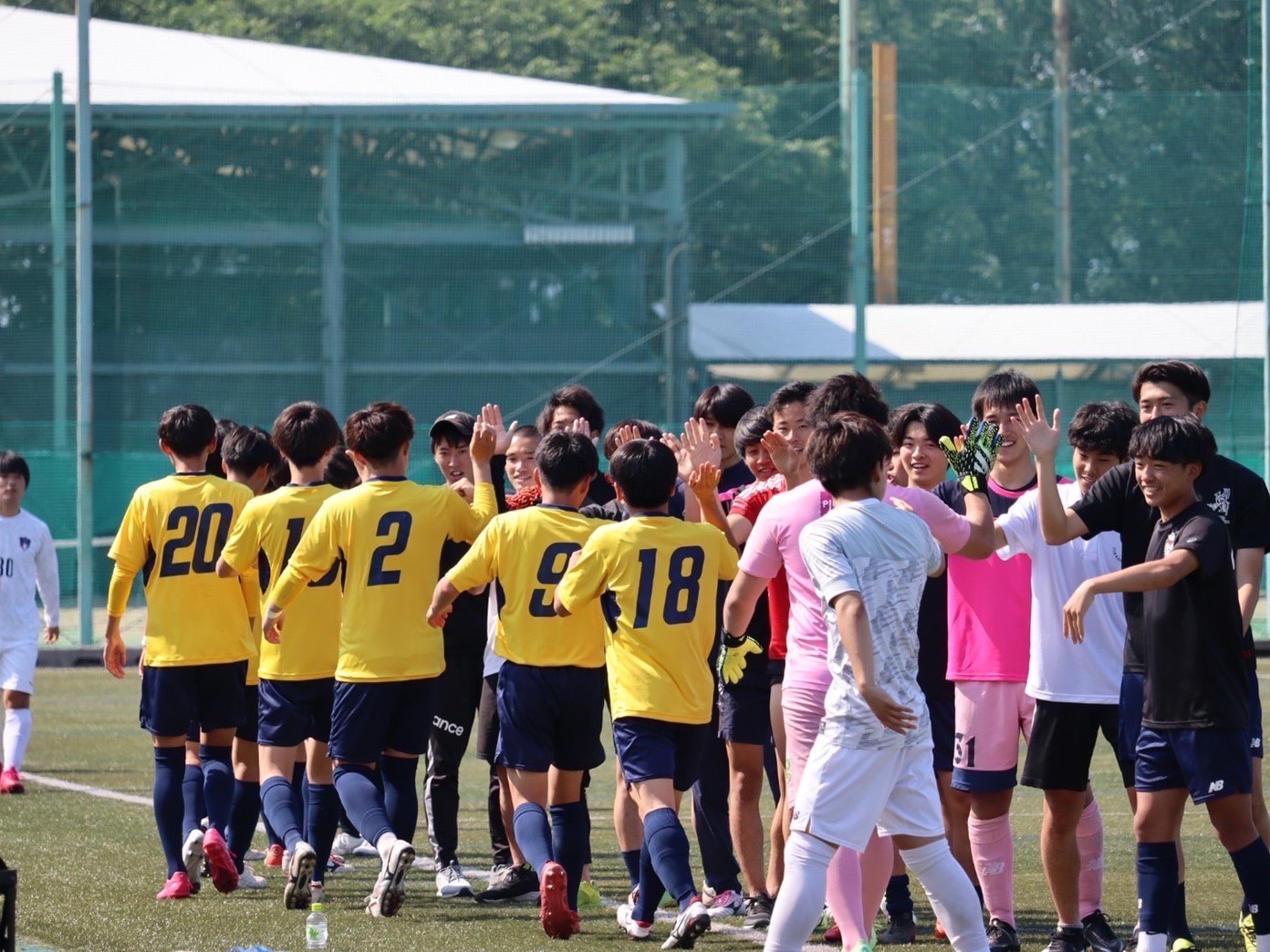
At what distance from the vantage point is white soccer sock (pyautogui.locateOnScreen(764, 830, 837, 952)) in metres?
5.28

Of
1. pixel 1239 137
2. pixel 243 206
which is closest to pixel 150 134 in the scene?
pixel 243 206

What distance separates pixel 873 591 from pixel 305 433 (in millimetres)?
3040

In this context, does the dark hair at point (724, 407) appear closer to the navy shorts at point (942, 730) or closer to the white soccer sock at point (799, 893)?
the navy shorts at point (942, 730)

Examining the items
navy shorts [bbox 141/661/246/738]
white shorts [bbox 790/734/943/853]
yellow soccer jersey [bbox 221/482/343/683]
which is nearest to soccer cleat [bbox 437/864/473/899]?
yellow soccer jersey [bbox 221/482/343/683]

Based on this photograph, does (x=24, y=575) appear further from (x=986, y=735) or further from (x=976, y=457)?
(x=976, y=457)

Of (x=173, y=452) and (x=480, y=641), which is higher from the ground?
(x=173, y=452)

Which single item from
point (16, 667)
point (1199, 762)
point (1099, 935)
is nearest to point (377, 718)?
point (1099, 935)

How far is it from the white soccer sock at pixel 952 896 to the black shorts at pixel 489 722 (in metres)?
2.71

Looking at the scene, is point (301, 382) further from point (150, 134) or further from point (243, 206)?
point (150, 134)

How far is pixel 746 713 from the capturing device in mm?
7039

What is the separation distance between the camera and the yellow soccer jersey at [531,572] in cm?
681

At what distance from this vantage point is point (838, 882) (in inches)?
222

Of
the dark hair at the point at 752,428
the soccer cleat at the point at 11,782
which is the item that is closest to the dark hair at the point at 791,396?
the dark hair at the point at 752,428

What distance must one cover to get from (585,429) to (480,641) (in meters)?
1.05
